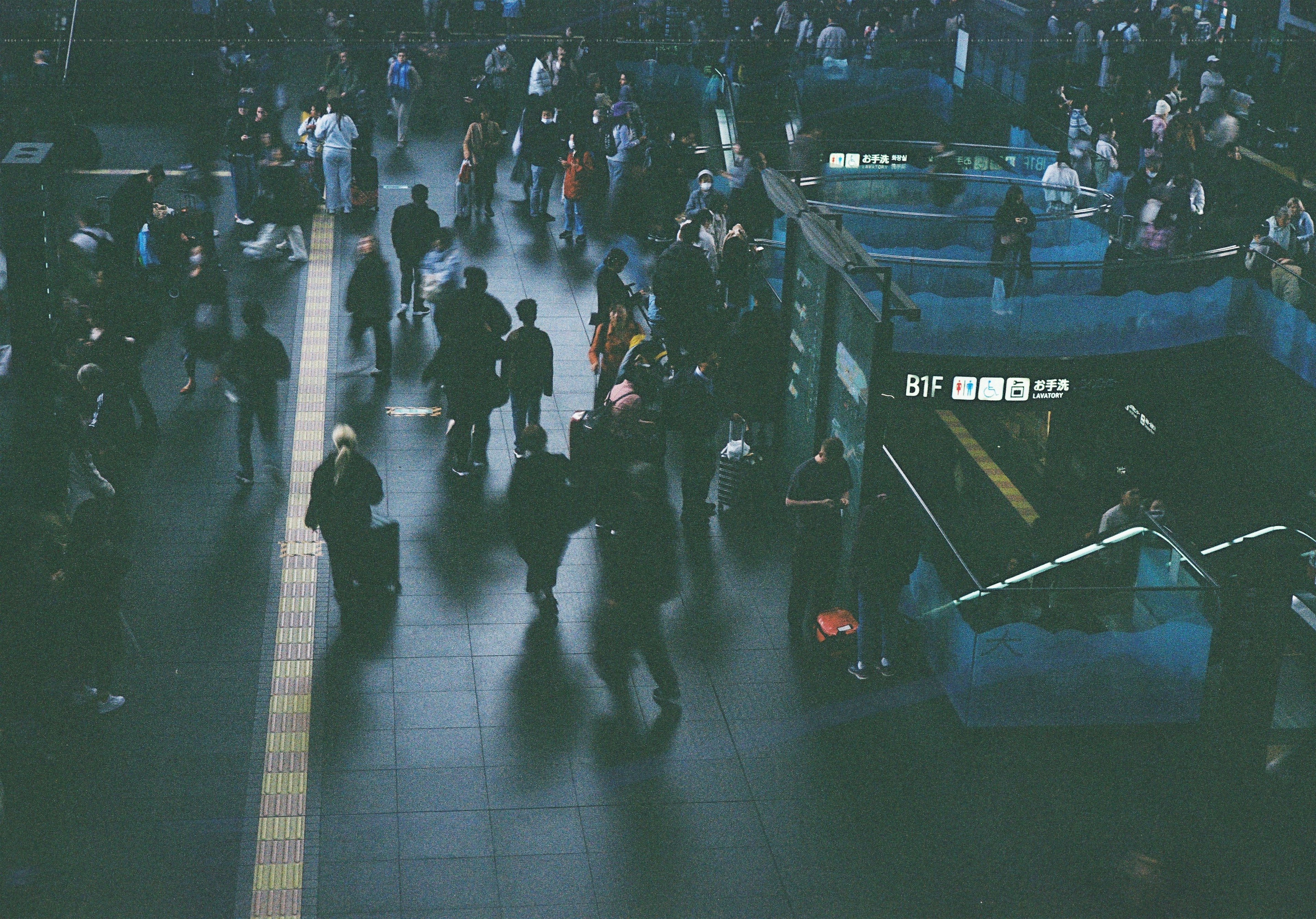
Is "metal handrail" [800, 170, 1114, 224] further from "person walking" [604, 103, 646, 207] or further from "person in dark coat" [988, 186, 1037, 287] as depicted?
"person walking" [604, 103, 646, 207]

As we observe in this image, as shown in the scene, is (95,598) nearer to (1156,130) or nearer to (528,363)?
(528,363)

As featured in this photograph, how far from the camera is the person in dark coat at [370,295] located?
13.9 metres

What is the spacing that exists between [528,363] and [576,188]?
7.12 metres

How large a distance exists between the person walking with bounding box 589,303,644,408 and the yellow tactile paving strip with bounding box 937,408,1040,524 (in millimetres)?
3510

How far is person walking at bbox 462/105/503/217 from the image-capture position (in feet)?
65.0

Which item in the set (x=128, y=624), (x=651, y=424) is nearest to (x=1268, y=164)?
(x=651, y=424)

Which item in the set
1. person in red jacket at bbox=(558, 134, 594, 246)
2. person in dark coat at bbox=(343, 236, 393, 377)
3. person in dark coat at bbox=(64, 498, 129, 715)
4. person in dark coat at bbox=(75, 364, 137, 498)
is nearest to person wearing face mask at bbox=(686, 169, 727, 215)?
person in red jacket at bbox=(558, 134, 594, 246)

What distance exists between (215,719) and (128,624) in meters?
1.42

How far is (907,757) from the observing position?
9.05 m

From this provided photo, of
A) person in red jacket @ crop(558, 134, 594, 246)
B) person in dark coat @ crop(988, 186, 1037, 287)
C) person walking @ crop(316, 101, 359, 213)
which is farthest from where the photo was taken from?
person walking @ crop(316, 101, 359, 213)

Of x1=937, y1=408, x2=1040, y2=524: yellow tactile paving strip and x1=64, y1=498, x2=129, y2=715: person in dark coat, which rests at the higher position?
x1=64, y1=498, x2=129, y2=715: person in dark coat

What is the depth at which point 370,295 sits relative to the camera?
550 inches

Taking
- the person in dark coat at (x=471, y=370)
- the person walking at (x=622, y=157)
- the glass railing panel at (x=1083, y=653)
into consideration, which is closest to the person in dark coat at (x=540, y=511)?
the person in dark coat at (x=471, y=370)

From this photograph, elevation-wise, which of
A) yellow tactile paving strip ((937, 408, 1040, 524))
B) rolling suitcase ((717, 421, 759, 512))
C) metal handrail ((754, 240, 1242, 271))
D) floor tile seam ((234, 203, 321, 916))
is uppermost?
metal handrail ((754, 240, 1242, 271))
